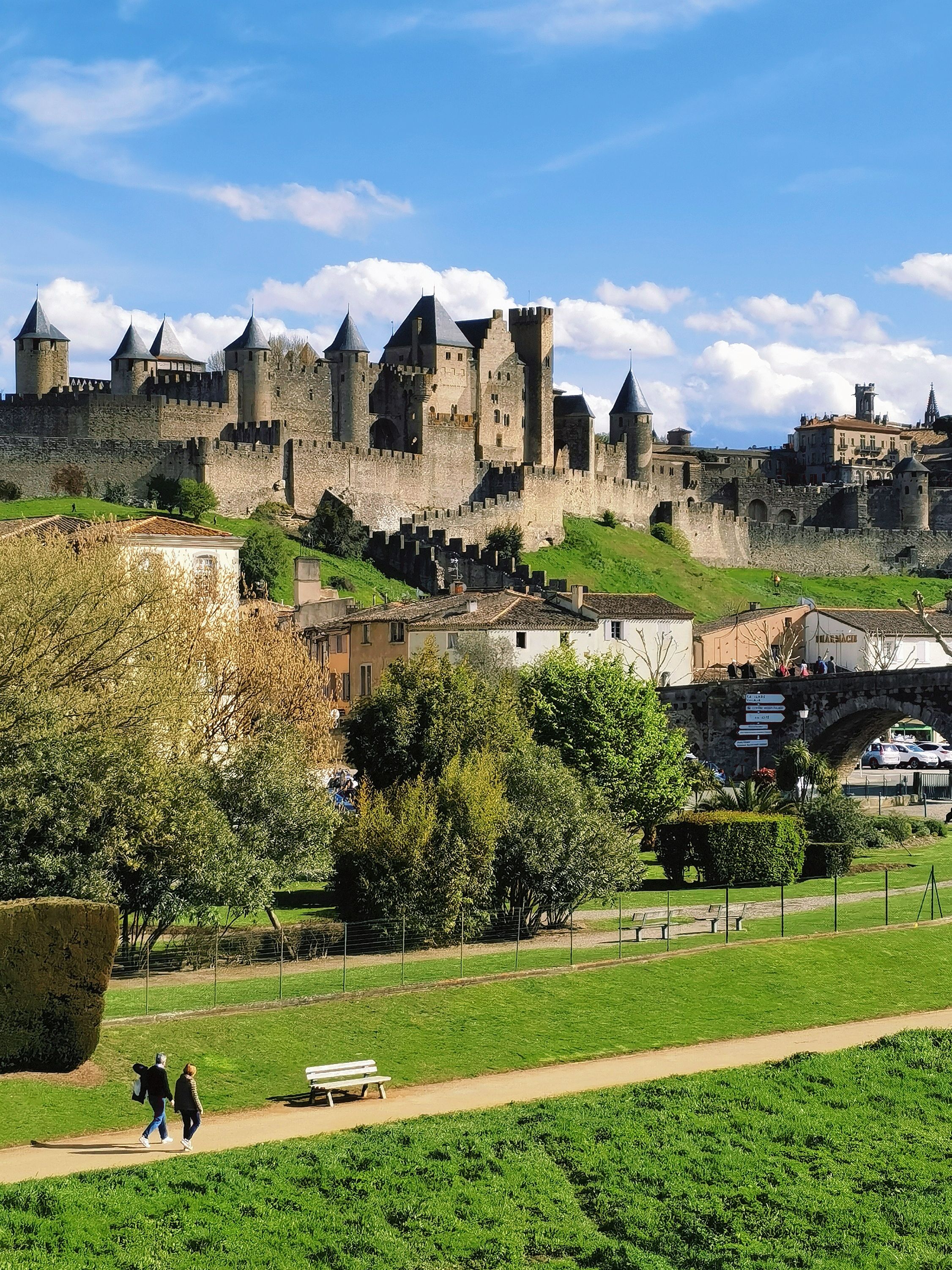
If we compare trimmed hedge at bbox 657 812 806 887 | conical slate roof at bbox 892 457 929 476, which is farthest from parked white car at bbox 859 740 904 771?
conical slate roof at bbox 892 457 929 476

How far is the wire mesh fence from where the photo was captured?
2822 centimetres

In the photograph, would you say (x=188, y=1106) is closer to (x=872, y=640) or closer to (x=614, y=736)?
(x=614, y=736)

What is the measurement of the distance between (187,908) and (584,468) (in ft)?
293

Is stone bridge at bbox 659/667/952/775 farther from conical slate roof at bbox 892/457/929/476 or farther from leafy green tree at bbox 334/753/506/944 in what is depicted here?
conical slate roof at bbox 892/457/929/476

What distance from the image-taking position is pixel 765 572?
120000 millimetres

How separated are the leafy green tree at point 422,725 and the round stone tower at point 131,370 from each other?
64142mm

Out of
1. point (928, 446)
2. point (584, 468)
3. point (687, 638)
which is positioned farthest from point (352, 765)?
point (928, 446)

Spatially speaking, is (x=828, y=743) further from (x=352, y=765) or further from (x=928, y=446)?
(x=928, y=446)

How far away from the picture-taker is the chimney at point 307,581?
78.0 metres

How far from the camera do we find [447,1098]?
2362 centimetres

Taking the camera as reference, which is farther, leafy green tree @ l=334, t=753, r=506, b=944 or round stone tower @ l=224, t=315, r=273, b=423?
round stone tower @ l=224, t=315, r=273, b=423

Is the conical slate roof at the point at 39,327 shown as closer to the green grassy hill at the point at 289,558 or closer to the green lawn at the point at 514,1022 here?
the green grassy hill at the point at 289,558

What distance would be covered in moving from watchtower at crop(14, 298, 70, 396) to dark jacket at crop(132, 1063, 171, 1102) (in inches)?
3283

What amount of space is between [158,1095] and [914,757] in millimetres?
51630
